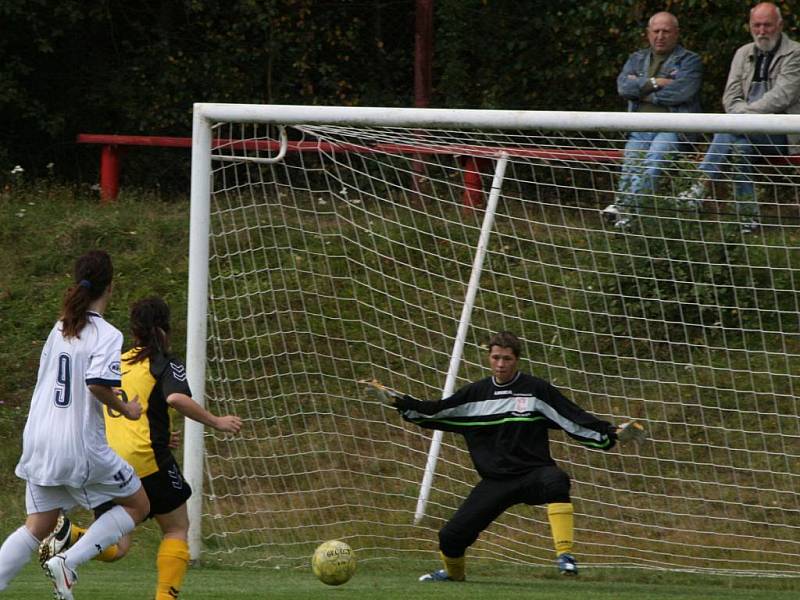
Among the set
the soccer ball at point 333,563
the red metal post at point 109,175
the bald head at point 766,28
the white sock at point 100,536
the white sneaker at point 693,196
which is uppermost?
the bald head at point 766,28

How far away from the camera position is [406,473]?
963cm

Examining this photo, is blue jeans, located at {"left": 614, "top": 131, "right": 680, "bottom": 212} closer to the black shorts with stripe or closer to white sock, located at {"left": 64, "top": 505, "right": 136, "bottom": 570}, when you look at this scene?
the black shorts with stripe

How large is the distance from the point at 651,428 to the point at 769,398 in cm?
79

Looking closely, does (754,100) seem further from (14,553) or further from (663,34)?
(14,553)

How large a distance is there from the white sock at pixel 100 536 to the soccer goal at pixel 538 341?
7.30ft

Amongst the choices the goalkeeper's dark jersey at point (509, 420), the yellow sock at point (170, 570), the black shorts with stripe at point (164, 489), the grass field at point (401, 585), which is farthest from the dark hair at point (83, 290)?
the goalkeeper's dark jersey at point (509, 420)

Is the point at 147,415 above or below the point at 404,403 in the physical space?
above

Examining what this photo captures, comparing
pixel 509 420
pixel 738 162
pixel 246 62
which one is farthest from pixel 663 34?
pixel 246 62

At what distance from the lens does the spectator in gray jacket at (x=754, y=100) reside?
8.64 meters

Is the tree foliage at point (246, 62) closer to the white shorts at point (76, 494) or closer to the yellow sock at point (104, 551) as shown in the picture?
the yellow sock at point (104, 551)

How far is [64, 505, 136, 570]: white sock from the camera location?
5.89 metres

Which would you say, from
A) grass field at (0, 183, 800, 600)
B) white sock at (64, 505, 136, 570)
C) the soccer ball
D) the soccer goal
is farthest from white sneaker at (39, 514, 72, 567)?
the soccer goal

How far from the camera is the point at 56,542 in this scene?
233 inches

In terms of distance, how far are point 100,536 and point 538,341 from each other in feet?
13.2
